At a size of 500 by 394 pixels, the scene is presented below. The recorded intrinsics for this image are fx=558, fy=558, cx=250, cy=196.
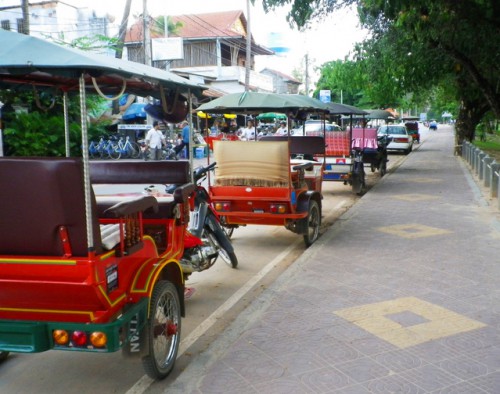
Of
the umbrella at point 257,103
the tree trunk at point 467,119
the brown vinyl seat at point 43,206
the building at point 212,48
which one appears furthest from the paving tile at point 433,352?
the building at point 212,48

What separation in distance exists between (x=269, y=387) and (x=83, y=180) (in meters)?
1.88

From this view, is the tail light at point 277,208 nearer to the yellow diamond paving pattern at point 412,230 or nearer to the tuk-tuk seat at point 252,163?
the tuk-tuk seat at point 252,163

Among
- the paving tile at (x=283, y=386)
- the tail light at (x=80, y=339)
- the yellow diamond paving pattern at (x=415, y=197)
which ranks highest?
the tail light at (x=80, y=339)

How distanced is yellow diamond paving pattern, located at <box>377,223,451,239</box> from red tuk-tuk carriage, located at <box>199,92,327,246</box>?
4.63 feet

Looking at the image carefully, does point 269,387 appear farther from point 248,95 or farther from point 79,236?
point 248,95

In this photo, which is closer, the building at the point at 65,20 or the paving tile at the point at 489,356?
the paving tile at the point at 489,356

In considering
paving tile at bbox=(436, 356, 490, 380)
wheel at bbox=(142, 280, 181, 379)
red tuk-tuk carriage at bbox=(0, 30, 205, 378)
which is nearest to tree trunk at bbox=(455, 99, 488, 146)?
paving tile at bbox=(436, 356, 490, 380)

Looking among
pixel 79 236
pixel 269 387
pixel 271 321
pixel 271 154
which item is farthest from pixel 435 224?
pixel 79 236

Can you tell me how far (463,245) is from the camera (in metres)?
7.85

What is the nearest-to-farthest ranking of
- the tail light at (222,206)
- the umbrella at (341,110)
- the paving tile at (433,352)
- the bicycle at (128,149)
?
the paving tile at (433,352) → the tail light at (222,206) → the umbrella at (341,110) → the bicycle at (128,149)

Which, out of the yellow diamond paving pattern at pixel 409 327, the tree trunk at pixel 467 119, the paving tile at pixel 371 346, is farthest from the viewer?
the tree trunk at pixel 467 119

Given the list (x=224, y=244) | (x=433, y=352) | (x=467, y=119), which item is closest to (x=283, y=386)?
(x=433, y=352)

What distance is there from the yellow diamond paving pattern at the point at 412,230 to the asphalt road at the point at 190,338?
1.53 meters

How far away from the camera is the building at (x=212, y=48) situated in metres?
37.1
